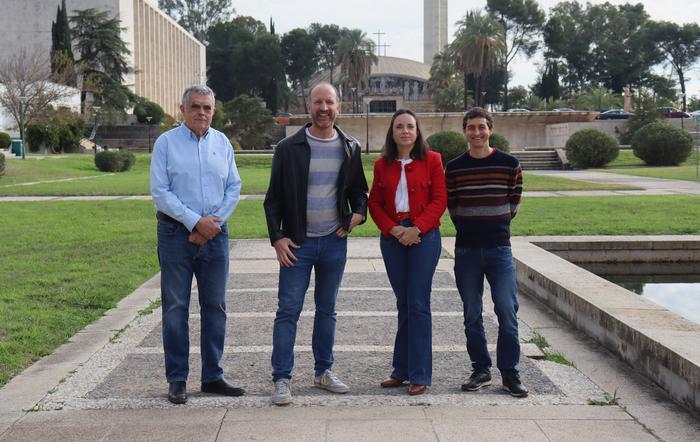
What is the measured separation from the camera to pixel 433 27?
92.8 meters

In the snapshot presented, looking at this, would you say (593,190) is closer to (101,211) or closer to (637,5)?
(101,211)

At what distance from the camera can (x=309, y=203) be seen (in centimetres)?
441

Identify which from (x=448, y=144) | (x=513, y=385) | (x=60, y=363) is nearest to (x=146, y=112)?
(x=448, y=144)

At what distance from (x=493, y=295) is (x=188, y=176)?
1833 mm

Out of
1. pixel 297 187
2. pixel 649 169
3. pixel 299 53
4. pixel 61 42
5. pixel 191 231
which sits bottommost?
pixel 649 169

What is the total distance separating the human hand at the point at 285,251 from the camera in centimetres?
437

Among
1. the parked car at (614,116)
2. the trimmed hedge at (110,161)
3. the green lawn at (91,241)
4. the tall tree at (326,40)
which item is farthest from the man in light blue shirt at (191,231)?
the tall tree at (326,40)

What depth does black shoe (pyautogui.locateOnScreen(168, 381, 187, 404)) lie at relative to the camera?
4363mm

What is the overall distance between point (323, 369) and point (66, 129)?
4349 centimetres

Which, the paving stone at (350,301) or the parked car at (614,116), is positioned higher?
the parked car at (614,116)

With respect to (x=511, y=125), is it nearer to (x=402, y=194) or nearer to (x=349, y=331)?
(x=349, y=331)

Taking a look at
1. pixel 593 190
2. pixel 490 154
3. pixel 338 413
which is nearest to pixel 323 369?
pixel 338 413

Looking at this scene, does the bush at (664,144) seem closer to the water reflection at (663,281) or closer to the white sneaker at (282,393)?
the water reflection at (663,281)

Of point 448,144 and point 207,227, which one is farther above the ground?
point 448,144
